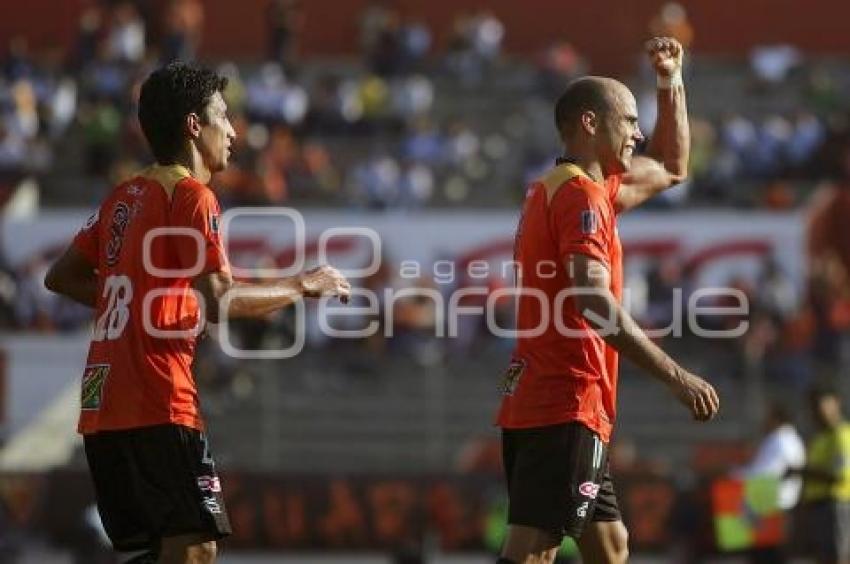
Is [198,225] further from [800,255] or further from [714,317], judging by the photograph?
[800,255]

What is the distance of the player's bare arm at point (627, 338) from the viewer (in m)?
7.11

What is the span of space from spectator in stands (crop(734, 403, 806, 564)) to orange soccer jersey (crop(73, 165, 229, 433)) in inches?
341

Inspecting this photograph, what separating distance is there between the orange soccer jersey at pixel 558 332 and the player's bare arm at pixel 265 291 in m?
0.80

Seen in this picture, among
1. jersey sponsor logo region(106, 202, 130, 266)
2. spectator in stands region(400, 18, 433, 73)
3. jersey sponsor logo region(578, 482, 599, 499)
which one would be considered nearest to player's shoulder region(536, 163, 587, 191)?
jersey sponsor logo region(578, 482, 599, 499)

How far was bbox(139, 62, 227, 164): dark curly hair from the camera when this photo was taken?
7387 millimetres

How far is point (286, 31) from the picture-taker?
109ft

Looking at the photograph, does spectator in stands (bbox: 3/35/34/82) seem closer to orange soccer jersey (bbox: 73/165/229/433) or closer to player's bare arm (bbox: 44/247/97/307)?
player's bare arm (bbox: 44/247/97/307)

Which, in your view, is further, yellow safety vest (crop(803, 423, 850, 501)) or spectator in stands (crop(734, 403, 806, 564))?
spectator in stands (crop(734, 403, 806, 564))

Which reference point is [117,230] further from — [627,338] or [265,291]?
[627,338]

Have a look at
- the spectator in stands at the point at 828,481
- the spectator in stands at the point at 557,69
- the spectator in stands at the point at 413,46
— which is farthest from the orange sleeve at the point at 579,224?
the spectator in stands at the point at 413,46

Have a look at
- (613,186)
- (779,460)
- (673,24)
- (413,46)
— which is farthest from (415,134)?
(613,186)

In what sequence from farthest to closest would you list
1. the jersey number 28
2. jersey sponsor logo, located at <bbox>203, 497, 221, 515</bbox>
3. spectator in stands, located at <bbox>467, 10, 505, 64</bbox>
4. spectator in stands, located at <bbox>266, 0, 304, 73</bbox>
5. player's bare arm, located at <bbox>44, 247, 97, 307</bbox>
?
spectator in stands, located at <bbox>266, 0, 304, 73</bbox> → spectator in stands, located at <bbox>467, 10, 505, 64</bbox> → player's bare arm, located at <bbox>44, 247, 97, 307</bbox> → the jersey number 28 → jersey sponsor logo, located at <bbox>203, 497, 221, 515</bbox>

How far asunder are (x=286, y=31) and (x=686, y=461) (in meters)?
13.7

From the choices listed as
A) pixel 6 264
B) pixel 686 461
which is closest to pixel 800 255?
pixel 686 461
